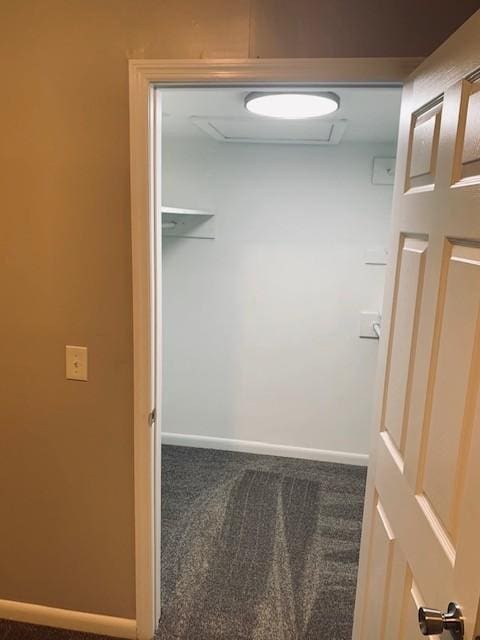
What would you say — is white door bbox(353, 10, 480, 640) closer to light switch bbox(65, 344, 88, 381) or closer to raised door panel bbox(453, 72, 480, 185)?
raised door panel bbox(453, 72, 480, 185)

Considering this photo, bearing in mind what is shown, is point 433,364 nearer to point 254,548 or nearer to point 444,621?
point 444,621

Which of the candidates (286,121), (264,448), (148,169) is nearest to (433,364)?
(148,169)

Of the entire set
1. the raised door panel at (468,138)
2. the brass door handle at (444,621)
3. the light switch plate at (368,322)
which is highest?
the raised door panel at (468,138)

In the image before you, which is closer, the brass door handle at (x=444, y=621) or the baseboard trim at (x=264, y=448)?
the brass door handle at (x=444, y=621)

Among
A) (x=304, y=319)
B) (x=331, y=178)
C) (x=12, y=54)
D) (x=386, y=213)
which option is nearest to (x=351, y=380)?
(x=304, y=319)

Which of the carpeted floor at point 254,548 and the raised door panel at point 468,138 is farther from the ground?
the raised door panel at point 468,138

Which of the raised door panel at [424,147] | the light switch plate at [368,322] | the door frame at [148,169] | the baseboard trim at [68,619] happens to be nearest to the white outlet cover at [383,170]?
the light switch plate at [368,322]

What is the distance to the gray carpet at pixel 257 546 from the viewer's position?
1.88 metres

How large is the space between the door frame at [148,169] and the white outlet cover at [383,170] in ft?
4.94

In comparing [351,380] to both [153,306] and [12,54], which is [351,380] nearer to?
[153,306]

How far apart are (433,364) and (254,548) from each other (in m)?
1.73

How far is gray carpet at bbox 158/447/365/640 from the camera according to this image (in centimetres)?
188

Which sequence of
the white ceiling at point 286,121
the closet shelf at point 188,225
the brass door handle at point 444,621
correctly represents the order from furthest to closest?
the closet shelf at point 188,225
the white ceiling at point 286,121
the brass door handle at point 444,621

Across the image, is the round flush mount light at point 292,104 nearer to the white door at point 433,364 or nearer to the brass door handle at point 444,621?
the white door at point 433,364
